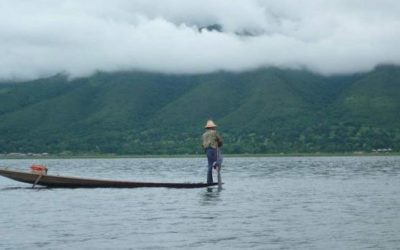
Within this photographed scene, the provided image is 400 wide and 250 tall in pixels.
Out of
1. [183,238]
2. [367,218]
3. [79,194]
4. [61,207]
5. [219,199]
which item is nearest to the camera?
[183,238]

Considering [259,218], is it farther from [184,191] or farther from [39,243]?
[184,191]

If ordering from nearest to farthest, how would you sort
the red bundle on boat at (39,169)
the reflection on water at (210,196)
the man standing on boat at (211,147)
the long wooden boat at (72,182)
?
the reflection on water at (210,196), the long wooden boat at (72,182), the red bundle on boat at (39,169), the man standing on boat at (211,147)

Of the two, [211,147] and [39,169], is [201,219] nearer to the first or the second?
[211,147]

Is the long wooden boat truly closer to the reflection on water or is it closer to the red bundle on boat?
the red bundle on boat

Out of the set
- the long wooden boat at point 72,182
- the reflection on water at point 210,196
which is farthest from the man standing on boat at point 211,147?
the reflection on water at point 210,196

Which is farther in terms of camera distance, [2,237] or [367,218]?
[367,218]

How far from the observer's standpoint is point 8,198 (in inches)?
1604

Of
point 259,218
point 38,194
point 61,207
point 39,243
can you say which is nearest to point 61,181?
point 38,194

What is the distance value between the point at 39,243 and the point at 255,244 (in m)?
6.70

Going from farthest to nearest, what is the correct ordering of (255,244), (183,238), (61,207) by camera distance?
(61,207), (183,238), (255,244)

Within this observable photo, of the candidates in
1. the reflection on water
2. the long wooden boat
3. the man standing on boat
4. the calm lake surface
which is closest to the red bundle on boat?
the long wooden boat

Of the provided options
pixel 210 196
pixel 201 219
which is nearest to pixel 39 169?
pixel 210 196

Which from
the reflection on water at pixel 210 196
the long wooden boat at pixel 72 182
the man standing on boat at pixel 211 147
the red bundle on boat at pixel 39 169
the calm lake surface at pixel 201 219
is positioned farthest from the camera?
the man standing on boat at pixel 211 147

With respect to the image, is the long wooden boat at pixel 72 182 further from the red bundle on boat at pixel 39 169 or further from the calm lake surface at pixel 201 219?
the calm lake surface at pixel 201 219
